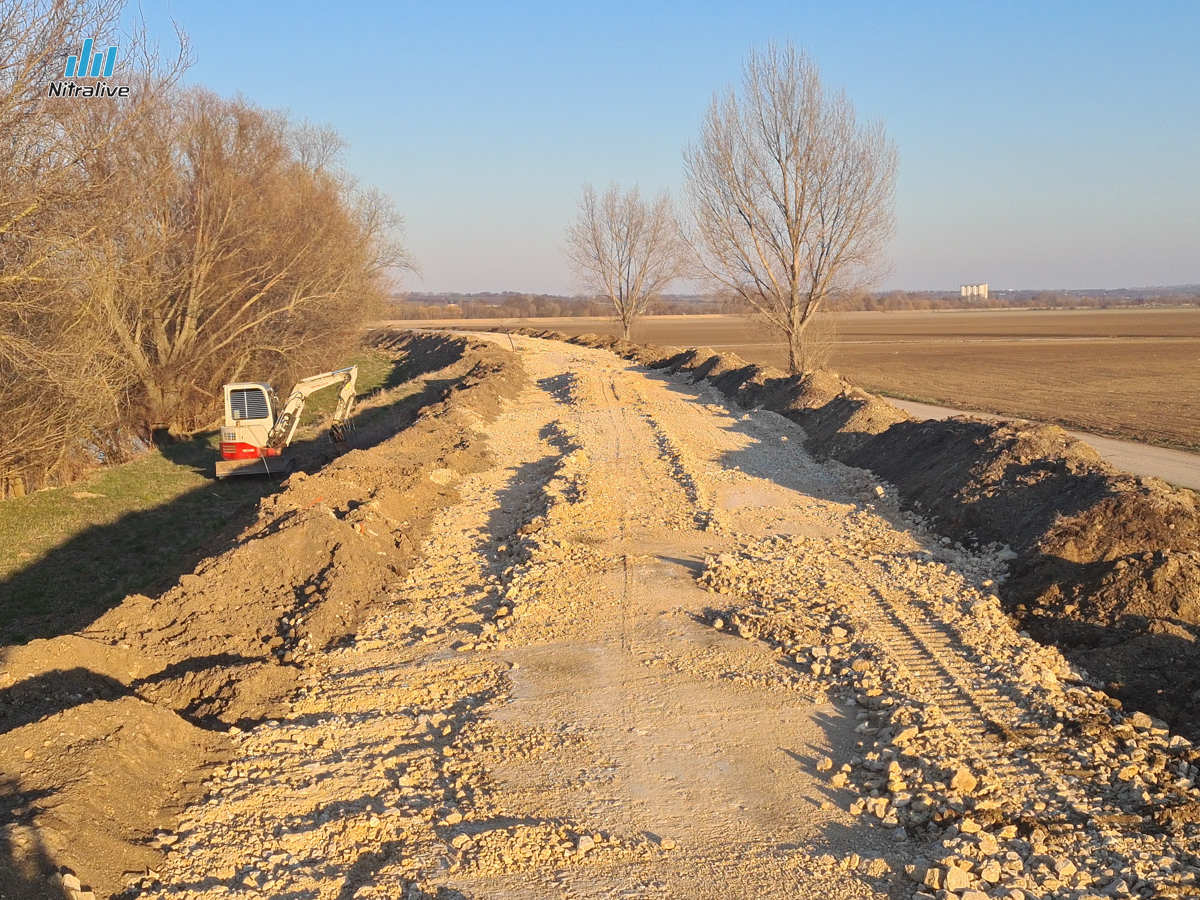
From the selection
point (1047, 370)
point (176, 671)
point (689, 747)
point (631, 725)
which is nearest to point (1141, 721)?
point (689, 747)

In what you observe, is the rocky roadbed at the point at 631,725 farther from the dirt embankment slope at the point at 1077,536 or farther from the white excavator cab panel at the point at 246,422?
the white excavator cab panel at the point at 246,422

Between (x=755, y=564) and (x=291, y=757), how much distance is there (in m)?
5.57

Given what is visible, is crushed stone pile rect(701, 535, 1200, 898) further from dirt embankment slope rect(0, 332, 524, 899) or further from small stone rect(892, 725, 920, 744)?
dirt embankment slope rect(0, 332, 524, 899)

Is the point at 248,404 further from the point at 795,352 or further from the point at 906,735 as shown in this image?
the point at 906,735

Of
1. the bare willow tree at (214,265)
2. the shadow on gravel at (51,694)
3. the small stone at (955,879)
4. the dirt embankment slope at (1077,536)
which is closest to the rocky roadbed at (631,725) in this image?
the small stone at (955,879)

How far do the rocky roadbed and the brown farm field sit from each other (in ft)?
48.5

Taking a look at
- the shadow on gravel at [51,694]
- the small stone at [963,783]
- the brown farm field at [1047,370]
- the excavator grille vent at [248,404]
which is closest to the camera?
the small stone at [963,783]

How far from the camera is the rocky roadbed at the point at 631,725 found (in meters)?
4.94

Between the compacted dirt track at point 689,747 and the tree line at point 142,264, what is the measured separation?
8430 mm

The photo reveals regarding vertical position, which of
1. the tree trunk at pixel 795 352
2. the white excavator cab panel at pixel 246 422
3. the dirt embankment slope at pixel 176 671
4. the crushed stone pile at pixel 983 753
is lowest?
the crushed stone pile at pixel 983 753

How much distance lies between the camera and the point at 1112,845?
5.02 meters

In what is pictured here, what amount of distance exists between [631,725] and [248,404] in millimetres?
16128

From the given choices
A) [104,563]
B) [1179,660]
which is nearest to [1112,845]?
[1179,660]

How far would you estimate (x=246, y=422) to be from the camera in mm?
19734
